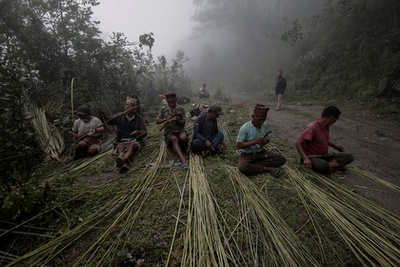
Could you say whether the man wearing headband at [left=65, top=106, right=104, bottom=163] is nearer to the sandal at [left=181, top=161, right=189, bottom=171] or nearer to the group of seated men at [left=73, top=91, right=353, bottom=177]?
the group of seated men at [left=73, top=91, right=353, bottom=177]

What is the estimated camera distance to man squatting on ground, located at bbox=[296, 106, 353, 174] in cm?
229

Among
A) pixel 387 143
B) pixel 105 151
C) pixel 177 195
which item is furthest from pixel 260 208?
pixel 387 143

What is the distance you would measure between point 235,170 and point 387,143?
3588 mm

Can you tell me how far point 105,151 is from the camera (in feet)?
10.9

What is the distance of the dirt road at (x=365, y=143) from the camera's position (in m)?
2.02

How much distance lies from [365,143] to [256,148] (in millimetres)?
2957

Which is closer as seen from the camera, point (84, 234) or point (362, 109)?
point (84, 234)

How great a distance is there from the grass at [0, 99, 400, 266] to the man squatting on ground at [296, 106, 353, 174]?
0.19 m

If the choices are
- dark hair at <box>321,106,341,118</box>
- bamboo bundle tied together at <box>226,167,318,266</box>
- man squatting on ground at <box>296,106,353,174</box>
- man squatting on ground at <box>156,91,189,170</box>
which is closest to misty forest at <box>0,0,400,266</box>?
bamboo bundle tied together at <box>226,167,318,266</box>

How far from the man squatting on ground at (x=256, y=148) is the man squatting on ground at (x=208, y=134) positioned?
2.05ft

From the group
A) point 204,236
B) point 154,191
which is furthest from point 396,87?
point 154,191

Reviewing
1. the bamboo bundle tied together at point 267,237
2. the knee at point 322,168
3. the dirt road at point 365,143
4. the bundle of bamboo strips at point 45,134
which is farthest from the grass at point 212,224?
the bundle of bamboo strips at point 45,134

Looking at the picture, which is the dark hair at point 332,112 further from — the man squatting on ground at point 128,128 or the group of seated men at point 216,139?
the man squatting on ground at point 128,128

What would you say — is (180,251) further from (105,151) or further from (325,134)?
(105,151)
